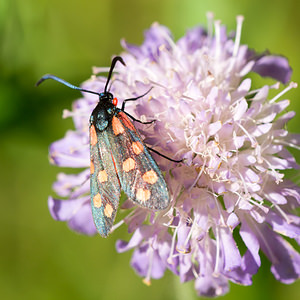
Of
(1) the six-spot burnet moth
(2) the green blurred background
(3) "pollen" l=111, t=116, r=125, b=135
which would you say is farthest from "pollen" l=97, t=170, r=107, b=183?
(2) the green blurred background

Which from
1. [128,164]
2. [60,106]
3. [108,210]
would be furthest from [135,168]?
[60,106]

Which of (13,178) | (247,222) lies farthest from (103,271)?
(247,222)

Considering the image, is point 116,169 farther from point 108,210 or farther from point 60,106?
point 60,106

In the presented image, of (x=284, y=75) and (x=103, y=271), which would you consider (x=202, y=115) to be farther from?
(x=103, y=271)

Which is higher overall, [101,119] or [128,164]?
[101,119]

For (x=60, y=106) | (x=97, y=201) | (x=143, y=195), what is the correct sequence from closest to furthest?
1. (x=143, y=195)
2. (x=97, y=201)
3. (x=60, y=106)

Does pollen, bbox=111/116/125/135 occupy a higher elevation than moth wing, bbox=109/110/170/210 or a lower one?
higher

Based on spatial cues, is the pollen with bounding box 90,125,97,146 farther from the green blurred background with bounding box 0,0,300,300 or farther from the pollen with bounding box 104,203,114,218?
the green blurred background with bounding box 0,0,300,300
